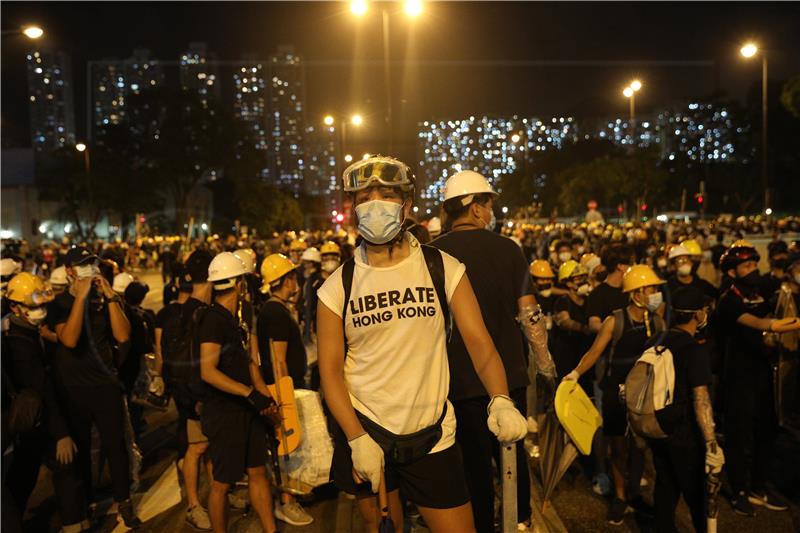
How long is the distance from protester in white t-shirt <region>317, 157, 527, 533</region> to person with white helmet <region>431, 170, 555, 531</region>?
0.74m

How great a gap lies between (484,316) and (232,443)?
1841mm

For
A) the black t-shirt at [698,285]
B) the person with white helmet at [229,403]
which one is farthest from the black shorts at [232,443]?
the black t-shirt at [698,285]

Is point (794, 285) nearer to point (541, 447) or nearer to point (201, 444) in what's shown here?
point (541, 447)

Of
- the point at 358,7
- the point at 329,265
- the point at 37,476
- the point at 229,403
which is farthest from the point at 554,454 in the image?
the point at 358,7

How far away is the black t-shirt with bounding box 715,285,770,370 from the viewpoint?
5.84m

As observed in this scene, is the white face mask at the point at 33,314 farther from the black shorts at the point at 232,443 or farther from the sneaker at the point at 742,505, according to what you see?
the sneaker at the point at 742,505

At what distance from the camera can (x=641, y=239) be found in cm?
2172

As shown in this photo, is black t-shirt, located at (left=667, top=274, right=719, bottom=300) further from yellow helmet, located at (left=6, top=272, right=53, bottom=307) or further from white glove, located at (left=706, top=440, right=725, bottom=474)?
yellow helmet, located at (left=6, top=272, right=53, bottom=307)

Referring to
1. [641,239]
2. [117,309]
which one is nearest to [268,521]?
[117,309]

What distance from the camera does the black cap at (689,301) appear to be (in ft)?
15.2

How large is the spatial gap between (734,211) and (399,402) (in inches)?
3002

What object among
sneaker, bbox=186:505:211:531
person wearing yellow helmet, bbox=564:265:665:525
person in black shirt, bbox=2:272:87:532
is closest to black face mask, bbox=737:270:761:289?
person wearing yellow helmet, bbox=564:265:665:525

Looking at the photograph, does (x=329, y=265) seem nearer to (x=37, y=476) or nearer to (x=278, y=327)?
(x=278, y=327)

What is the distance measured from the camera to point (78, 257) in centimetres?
549
